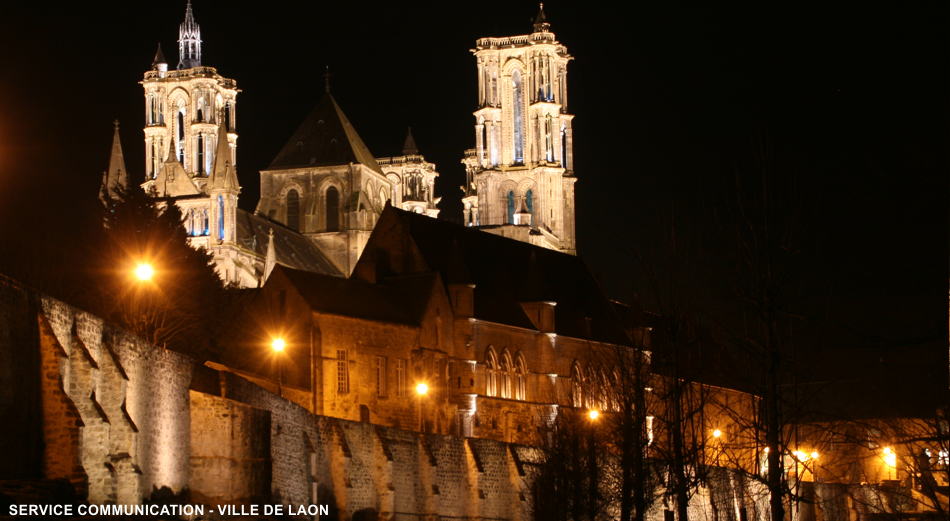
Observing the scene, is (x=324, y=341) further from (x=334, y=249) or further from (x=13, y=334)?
(x=334, y=249)

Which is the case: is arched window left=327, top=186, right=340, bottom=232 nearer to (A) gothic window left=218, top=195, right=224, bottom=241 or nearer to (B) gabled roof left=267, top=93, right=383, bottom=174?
(B) gabled roof left=267, top=93, right=383, bottom=174

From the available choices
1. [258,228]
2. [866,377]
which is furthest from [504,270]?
[258,228]

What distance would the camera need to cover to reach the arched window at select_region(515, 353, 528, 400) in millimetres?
71000

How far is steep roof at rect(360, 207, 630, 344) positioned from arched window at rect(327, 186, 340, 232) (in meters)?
40.3

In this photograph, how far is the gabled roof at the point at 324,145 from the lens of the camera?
125 metres

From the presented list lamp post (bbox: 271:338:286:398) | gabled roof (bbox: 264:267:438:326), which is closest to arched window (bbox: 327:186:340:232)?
gabled roof (bbox: 264:267:438:326)

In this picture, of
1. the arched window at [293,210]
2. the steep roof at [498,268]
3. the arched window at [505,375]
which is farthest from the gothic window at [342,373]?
the arched window at [293,210]

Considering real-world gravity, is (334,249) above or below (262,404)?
above

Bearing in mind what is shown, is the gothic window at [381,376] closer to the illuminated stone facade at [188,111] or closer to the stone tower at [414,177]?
the illuminated stone facade at [188,111]

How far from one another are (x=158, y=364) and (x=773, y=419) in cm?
1385

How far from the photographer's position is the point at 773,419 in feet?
84.8

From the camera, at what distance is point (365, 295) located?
61938 mm

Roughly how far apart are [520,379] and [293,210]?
186 ft

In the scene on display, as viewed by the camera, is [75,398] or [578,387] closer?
[75,398]
